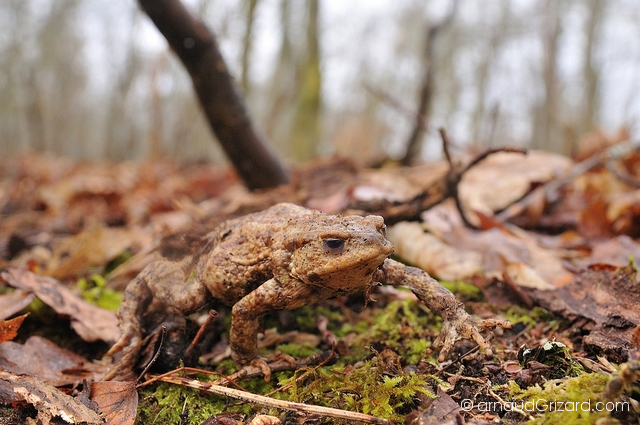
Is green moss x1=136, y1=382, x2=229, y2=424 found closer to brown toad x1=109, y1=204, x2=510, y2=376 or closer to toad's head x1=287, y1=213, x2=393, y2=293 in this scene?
brown toad x1=109, y1=204, x2=510, y2=376

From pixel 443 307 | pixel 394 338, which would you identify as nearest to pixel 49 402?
pixel 394 338

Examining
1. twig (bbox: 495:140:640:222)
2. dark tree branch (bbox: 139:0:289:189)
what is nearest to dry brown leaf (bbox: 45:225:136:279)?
dark tree branch (bbox: 139:0:289:189)

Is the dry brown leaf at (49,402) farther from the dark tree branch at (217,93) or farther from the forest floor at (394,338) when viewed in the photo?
the dark tree branch at (217,93)

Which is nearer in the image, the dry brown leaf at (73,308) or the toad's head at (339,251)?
the toad's head at (339,251)

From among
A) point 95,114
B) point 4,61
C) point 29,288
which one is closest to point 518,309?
point 29,288

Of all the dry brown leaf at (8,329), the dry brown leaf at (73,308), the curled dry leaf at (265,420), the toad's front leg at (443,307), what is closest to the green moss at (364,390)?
the curled dry leaf at (265,420)

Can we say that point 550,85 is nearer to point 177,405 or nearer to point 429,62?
point 429,62
